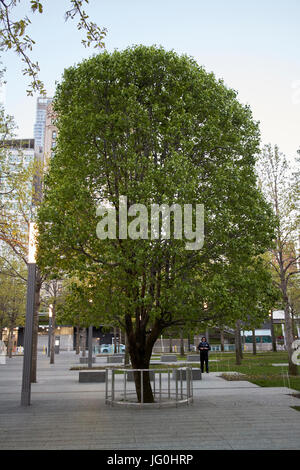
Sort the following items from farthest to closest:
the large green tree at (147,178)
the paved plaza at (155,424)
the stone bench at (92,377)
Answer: the stone bench at (92,377)
the large green tree at (147,178)
the paved plaza at (155,424)

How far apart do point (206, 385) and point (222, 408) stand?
5930 millimetres

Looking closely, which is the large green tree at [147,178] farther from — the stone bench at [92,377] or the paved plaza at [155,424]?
the stone bench at [92,377]

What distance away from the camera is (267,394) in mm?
13016

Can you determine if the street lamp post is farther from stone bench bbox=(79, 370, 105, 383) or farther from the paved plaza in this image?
stone bench bbox=(79, 370, 105, 383)

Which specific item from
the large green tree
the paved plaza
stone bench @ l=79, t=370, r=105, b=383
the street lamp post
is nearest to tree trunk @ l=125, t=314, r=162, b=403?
the large green tree

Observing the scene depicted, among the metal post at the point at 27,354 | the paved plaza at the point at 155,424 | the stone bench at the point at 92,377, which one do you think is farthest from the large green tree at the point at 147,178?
the stone bench at the point at 92,377

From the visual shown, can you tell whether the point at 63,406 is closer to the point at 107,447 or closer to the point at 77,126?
the point at 107,447

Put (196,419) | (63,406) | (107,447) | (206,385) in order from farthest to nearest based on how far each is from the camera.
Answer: (206,385) → (63,406) → (196,419) → (107,447)

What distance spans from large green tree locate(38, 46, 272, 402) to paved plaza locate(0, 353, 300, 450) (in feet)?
5.98

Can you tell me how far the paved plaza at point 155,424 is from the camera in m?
6.88

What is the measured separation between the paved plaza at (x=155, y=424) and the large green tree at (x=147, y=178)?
71.8 inches

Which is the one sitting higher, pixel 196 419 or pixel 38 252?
pixel 38 252

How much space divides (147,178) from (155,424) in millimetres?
5229
